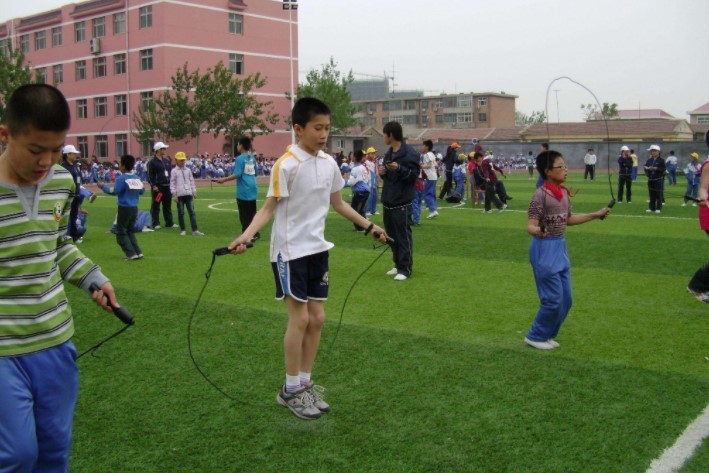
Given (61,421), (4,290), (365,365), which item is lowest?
(365,365)

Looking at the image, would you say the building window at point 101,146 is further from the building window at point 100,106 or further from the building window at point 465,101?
the building window at point 465,101

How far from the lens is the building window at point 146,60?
180ft

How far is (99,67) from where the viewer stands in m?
59.2

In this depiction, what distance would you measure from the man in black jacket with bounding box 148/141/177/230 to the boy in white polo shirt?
1218cm

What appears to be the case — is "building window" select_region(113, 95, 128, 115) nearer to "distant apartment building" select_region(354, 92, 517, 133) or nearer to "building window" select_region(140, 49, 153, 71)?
"building window" select_region(140, 49, 153, 71)

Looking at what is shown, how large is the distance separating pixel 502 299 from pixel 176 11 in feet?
167

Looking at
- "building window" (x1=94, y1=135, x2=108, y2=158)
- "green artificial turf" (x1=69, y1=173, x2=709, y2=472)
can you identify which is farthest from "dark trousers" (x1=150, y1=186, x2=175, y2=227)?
"building window" (x1=94, y1=135, x2=108, y2=158)

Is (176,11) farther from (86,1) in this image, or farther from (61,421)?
(61,421)

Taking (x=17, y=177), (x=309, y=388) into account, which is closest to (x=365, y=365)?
(x=309, y=388)

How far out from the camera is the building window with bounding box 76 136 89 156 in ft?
Result: 197

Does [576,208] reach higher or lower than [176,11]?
lower

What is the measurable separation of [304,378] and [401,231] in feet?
17.2

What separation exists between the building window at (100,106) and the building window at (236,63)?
35.9ft

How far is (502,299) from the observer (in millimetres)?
8625
